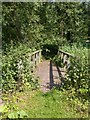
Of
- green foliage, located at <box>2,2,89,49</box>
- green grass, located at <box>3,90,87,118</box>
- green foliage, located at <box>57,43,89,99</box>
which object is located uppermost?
green foliage, located at <box>2,2,89,49</box>

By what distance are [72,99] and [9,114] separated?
177cm

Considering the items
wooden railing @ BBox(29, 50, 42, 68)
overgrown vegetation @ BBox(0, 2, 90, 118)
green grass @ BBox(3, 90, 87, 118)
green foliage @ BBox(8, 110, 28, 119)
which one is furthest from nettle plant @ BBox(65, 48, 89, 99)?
wooden railing @ BBox(29, 50, 42, 68)

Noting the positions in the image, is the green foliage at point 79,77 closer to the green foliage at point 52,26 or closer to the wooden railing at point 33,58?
the wooden railing at point 33,58

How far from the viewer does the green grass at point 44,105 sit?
503 centimetres

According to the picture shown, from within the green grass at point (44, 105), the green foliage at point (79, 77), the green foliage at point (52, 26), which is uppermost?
the green foliage at point (52, 26)

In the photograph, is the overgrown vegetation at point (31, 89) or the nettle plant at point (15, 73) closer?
the overgrown vegetation at point (31, 89)

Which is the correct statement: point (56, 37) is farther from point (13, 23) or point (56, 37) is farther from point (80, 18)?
point (13, 23)

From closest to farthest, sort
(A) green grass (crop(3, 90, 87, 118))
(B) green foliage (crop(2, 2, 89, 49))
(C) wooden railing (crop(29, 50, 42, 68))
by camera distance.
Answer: (A) green grass (crop(3, 90, 87, 118))
(C) wooden railing (crop(29, 50, 42, 68))
(B) green foliage (crop(2, 2, 89, 49))

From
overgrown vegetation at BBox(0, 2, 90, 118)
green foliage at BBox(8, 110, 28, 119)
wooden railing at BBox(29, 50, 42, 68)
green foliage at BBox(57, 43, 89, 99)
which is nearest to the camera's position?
green foliage at BBox(8, 110, 28, 119)

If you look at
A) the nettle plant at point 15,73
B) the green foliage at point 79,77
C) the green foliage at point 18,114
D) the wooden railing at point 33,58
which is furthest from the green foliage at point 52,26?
the green foliage at point 18,114

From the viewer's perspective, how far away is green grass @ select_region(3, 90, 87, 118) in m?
5.03

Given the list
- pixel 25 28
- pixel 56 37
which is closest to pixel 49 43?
pixel 56 37

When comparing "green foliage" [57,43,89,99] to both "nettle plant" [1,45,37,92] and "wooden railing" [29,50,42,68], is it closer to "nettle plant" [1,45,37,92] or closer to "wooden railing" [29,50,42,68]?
"nettle plant" [1,45,37,92]

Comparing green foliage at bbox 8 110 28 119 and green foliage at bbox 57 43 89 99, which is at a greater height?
green foliage at bbox 57 43 89 99
